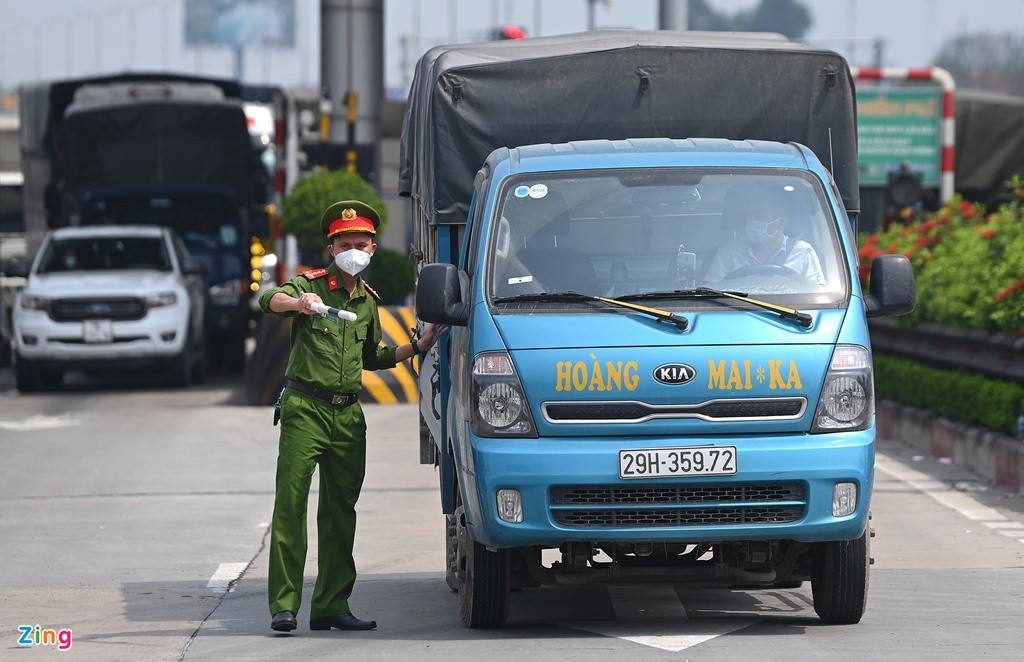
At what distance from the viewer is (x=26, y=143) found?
26656mm

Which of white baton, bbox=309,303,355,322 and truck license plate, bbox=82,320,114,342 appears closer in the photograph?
white baton, bbox=309,303,355,322

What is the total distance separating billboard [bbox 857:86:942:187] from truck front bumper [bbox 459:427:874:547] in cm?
1673

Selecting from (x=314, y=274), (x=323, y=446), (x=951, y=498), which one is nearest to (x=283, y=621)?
(x=323, y=446)

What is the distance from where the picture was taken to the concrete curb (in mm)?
12492

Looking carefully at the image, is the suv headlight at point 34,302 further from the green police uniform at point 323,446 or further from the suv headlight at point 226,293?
the green police uniform at point 323,446

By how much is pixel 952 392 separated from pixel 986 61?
156m

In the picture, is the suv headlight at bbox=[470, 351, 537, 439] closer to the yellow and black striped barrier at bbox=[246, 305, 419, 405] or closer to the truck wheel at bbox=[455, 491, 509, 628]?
the truck wheel at bbox=[455, 491, 509, 628]

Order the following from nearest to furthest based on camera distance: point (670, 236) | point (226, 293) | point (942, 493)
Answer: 1. point (670, 236)
2. point (942, 493)
3. point (226, 293)

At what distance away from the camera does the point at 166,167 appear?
2509 cm

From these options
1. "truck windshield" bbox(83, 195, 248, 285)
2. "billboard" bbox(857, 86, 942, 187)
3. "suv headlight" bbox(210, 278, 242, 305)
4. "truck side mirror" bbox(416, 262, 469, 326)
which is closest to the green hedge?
"truck side mirror" bbox(416, 262, 469, 326)

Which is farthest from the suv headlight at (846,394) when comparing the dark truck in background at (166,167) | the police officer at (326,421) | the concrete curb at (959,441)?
the dark truck in background at (166,167)

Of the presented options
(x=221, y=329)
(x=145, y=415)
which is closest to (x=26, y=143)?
(x=221, y=329)

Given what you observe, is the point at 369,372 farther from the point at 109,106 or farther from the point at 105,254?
the point at 109,106

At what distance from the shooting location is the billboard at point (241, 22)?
159 m
